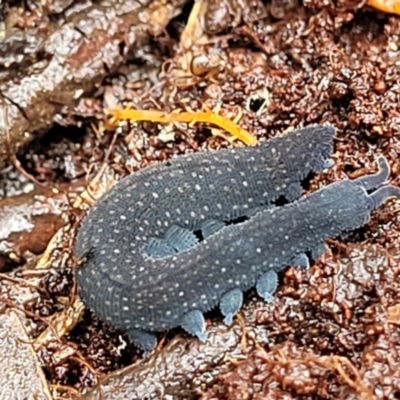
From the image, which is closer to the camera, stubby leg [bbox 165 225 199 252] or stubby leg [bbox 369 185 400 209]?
stubby leg [bbox 369 185 400 209]

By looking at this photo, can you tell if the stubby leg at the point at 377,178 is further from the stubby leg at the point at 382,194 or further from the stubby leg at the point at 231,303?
the stubby leg at the point at 231,303

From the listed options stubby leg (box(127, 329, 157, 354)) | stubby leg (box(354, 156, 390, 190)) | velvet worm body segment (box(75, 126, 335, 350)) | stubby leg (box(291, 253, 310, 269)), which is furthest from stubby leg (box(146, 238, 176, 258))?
stubby leg (box(354, 156, 390, 190))

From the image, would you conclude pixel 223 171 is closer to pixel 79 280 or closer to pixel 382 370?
pixel 79 280

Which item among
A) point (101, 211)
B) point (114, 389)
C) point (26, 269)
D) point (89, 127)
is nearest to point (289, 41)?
point (89, 127)

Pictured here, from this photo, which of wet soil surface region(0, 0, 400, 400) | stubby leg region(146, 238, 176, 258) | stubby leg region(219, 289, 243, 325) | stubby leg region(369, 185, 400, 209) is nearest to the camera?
wet soil surface region(0, 0, 400, 400)

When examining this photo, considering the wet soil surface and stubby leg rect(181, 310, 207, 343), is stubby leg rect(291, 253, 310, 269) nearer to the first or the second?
the wet soil surface

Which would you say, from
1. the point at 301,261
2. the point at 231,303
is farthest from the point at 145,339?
the point at 301,261
